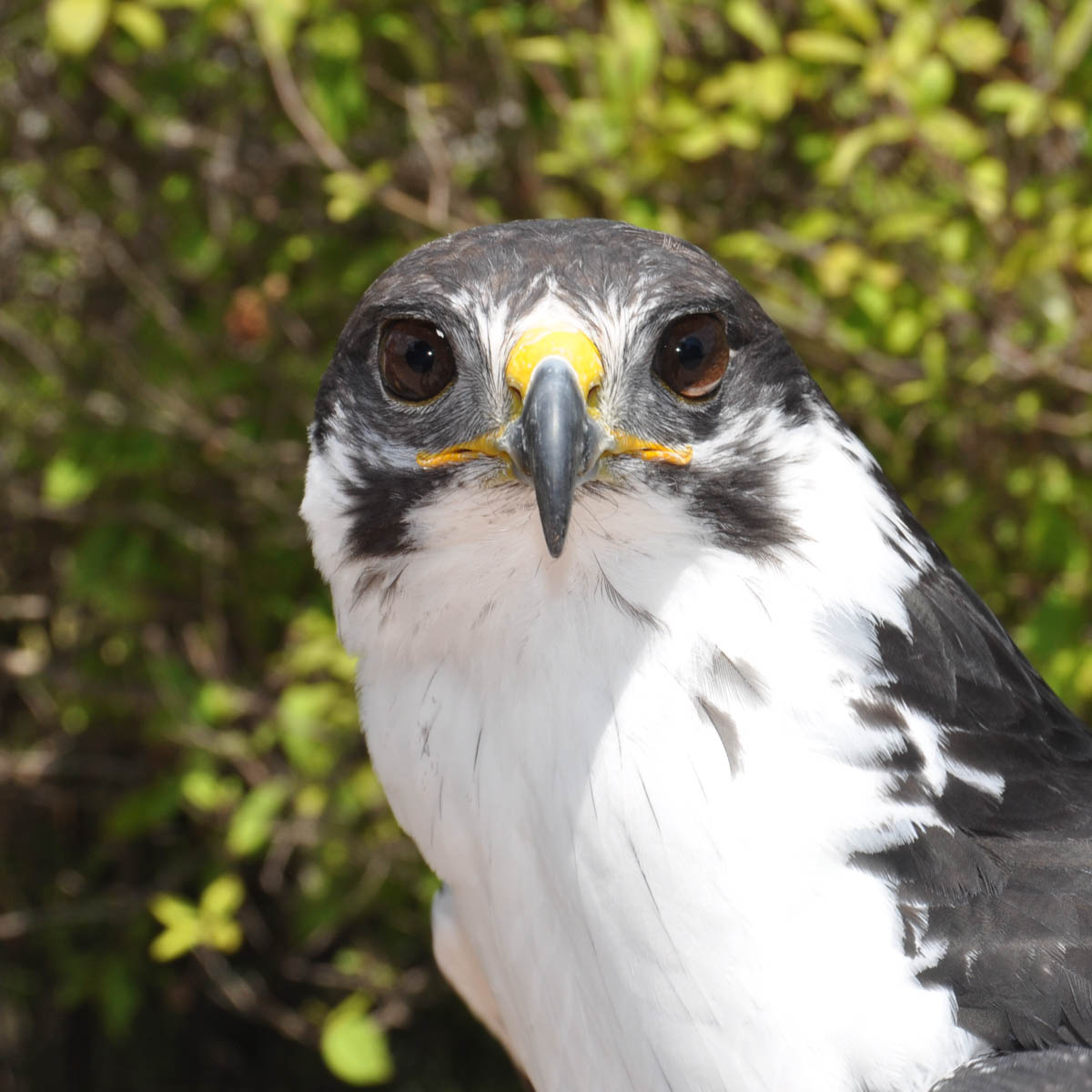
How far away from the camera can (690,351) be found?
1839 mm

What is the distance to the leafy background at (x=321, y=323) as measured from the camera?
10.5ft

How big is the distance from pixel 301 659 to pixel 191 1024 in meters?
2.37

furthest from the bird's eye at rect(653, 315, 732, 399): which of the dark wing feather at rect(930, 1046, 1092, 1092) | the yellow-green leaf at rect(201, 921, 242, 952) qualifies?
the yellow-green leaf at rect(201, 921, 242, 952)

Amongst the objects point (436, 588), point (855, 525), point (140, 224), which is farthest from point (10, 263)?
point (855, 525)

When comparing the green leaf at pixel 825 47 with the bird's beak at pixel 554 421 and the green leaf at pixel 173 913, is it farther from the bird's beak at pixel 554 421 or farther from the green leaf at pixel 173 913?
the green leaf at pixel 173 913

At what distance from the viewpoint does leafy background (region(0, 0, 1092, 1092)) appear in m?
3.21

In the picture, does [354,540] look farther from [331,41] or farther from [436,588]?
[331,41]

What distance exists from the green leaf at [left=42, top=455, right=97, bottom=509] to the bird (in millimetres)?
2007

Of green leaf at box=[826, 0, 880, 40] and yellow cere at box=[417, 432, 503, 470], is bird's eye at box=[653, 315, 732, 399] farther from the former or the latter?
green leaf at box=[826, 0, 880, 40]

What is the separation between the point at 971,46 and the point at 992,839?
2.04m

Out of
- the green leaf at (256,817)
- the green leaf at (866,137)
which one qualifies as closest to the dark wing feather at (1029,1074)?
the green leaf at (866,137)

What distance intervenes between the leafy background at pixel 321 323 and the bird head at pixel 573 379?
4.34 ft

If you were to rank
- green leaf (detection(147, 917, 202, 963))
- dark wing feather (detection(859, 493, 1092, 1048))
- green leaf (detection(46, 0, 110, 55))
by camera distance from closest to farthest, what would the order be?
dark wing feather (detection(859, 493, 1092, 1048))
green leaf (detection(46, 0, 110, 55))
green leaf (detection(147, 917, 202, 963))

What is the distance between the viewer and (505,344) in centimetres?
179
